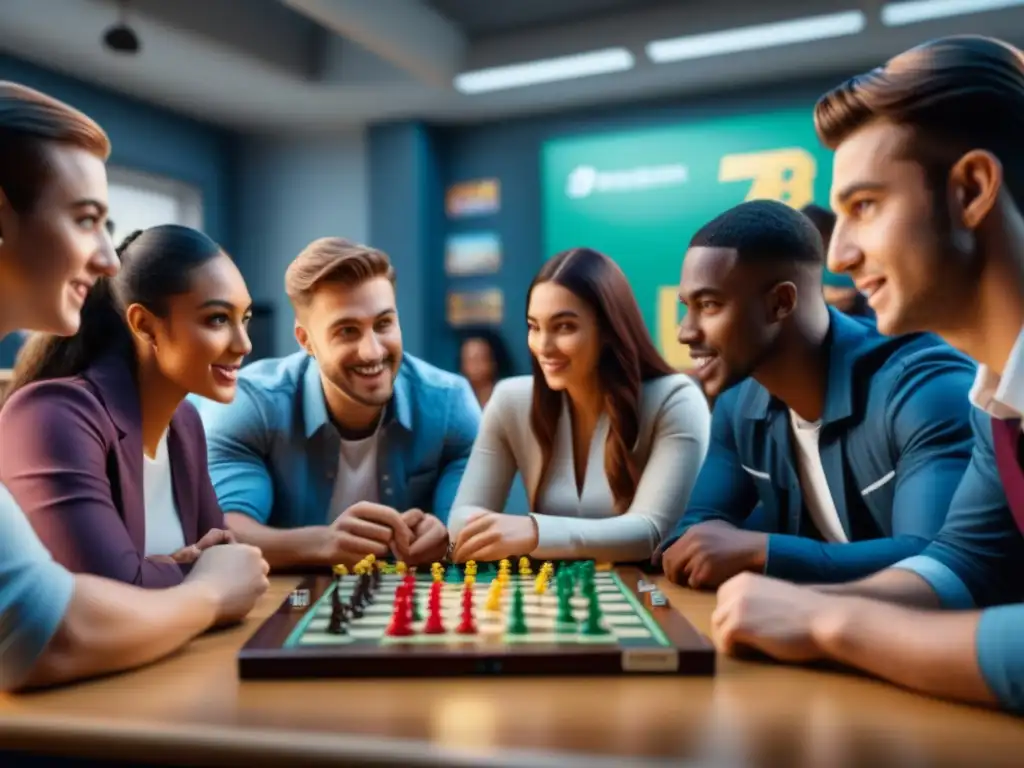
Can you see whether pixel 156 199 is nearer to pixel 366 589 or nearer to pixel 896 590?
pixel 366 589

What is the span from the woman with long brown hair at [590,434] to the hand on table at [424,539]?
0.08 feet

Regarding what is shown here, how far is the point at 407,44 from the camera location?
3619mm

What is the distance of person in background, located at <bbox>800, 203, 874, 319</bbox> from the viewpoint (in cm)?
102

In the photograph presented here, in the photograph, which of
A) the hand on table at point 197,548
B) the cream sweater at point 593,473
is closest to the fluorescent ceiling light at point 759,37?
the cream sweater at point 593,473

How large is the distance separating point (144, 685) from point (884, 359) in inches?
35.5

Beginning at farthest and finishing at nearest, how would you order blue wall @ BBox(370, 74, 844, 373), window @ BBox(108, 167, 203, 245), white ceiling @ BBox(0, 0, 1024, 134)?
white ceiling @ BBox(0, 0, 1024, 134) < blue wall @ BBox(370, 74, 844, 373) < window @ BBox(108, 167, 203, 245)

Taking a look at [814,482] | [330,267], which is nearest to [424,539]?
[330,267]

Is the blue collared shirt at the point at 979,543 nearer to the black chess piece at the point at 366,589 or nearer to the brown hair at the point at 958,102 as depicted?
the brown hair at the point at 958,102

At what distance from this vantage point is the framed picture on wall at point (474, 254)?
5.62 ft

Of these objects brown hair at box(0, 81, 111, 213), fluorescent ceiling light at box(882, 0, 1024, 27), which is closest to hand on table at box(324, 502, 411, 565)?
brown hair at box(0, 81, 111, 213)

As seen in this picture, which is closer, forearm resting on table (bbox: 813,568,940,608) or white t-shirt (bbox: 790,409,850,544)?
forearm resting on table (bbox: 813,568,940,608)

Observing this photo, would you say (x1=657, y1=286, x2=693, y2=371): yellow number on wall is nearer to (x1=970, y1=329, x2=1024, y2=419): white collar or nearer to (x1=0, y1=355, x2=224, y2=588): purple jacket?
(x1=970, y1=329, x2=1024, y2=419): white collar

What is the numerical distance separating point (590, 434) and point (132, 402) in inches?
24.8

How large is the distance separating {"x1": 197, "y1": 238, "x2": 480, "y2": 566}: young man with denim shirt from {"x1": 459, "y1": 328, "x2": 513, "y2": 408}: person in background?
0.44 meters
